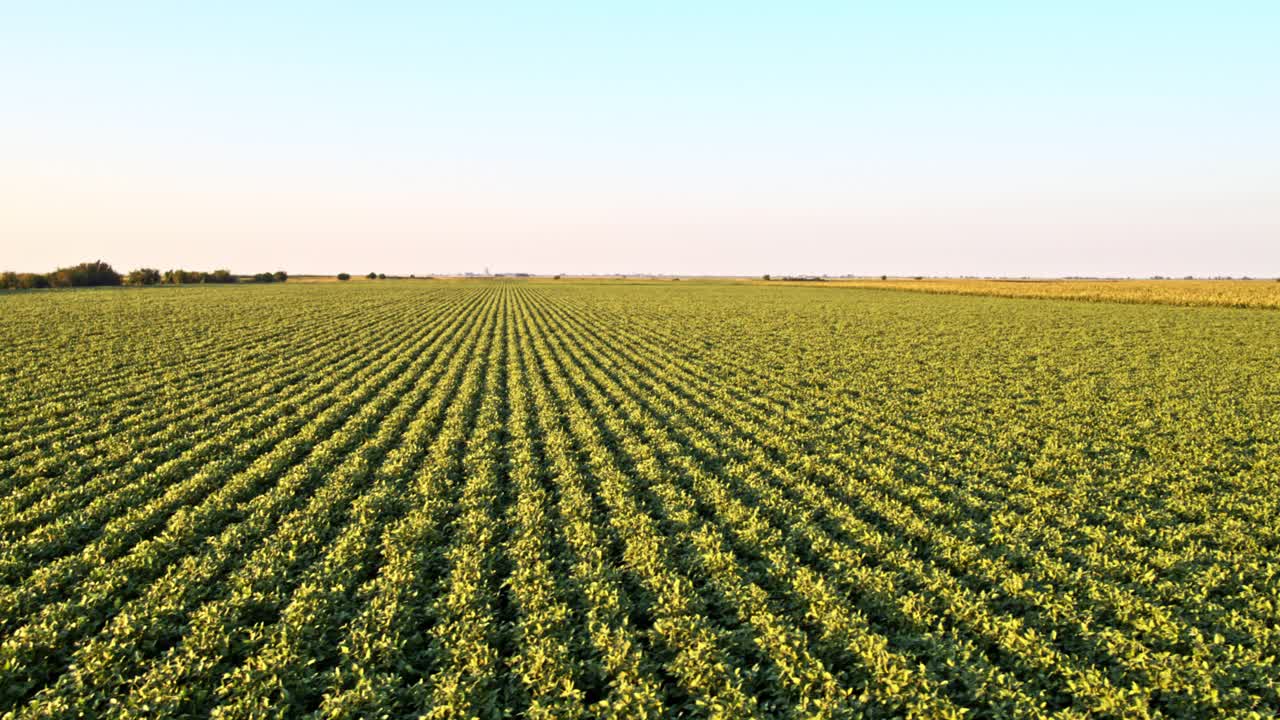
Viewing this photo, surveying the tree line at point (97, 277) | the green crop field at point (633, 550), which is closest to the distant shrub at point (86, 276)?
the tree line at point (97, 277)

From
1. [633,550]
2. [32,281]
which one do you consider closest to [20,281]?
[32,281]

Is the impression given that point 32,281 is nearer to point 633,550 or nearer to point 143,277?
point 143,277

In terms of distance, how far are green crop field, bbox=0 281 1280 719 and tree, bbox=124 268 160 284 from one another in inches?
4084

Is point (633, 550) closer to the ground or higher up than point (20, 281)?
closer to the ground

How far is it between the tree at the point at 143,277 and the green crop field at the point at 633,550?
10373cm

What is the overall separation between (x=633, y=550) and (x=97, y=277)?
11874 centimetres

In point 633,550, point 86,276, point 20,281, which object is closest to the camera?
point 633,550

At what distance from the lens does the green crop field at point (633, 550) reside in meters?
5.83

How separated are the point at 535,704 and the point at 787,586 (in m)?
3.80

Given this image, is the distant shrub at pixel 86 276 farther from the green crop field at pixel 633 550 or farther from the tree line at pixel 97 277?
the green crop field at pixel 633 550

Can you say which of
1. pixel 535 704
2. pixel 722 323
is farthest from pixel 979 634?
pixel 722 323

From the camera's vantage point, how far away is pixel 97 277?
8788 centimetres

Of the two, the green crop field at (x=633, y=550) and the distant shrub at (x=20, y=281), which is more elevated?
the distant shrub at (x=20, y=281)

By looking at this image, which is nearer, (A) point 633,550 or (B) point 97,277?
(A) point 633,550
